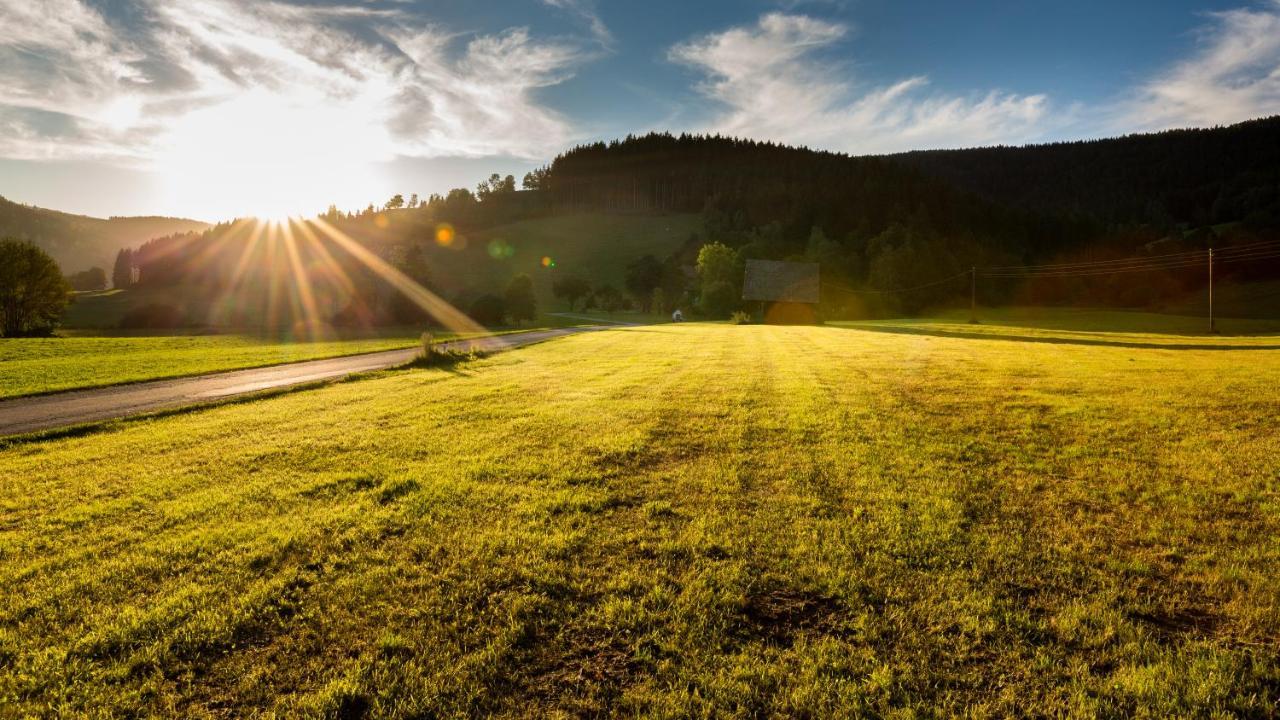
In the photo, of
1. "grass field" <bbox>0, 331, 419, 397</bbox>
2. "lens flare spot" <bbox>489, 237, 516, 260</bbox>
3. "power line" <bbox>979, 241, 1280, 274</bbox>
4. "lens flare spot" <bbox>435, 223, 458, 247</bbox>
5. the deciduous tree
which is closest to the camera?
"grass field" <bbox>0, 331, 419, 397</bbox>

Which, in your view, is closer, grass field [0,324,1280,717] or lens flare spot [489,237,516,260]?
grass field [0,324,1280,717]

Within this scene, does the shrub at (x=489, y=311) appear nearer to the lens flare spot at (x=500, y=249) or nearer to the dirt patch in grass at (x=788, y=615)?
the lens flare spot at (x=500, y=249)

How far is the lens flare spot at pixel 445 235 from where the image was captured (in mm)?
154962

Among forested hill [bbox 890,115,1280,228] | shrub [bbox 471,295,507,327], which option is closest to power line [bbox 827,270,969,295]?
shrub [bbox 471,295,507,327]

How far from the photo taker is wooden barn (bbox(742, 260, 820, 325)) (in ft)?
237

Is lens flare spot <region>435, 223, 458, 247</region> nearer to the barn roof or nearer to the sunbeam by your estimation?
→ the sunbeam

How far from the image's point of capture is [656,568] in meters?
5.14

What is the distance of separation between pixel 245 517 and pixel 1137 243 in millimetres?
136193

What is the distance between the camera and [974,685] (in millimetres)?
3639

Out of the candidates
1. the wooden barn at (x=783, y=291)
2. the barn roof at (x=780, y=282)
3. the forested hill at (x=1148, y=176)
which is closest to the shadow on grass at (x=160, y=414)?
the wooden barn at (x=783, y=291)

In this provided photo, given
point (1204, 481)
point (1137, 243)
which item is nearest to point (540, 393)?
point (1204, 481)

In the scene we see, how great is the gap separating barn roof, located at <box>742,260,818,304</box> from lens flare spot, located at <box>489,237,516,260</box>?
266 ft

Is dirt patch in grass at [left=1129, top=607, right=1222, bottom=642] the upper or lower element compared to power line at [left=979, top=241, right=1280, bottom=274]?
lower

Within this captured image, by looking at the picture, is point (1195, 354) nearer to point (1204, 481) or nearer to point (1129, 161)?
point (1204, 481)
